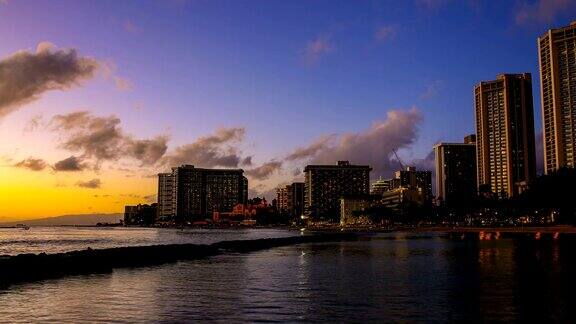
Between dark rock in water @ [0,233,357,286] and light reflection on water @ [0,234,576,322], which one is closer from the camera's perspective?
light reflection on water @ [0,234,576,322]

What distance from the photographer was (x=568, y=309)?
2708 cm

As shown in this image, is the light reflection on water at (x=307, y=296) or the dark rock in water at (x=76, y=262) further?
the dark rock in water at (x=76, y=262)

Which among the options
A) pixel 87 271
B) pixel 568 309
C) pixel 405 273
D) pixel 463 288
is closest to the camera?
pixel 568 309

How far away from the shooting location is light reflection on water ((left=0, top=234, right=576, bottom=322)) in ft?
87.5

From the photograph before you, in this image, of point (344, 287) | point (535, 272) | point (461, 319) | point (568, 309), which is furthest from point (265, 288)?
point (535, 272)

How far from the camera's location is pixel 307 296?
33750 millimetres

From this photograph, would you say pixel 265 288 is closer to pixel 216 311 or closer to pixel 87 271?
pixel 216 311

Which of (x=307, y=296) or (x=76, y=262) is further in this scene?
(x=76, y=262)

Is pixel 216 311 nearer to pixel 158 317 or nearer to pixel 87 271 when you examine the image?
pixel 158 317

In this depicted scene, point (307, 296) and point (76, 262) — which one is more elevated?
point (76, 262)

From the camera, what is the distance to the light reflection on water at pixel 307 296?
26656 mm

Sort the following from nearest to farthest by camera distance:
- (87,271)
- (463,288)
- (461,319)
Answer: (461,319)
(463,288)
(87,271)

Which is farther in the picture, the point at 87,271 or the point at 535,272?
the point at 87,271

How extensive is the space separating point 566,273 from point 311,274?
838 inches
